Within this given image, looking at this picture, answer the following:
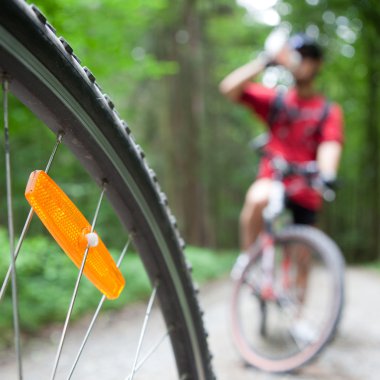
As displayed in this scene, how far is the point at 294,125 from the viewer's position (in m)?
2.94

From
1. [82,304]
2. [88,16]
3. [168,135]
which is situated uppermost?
[168,135]

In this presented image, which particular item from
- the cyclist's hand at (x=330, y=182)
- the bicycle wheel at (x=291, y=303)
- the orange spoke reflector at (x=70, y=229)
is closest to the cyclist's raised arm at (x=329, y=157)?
the cyclist's hand at (x=330, y=182)

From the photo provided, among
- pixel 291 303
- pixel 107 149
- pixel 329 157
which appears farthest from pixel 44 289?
pixel 107 149

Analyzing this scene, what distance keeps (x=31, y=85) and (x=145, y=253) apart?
0.40m

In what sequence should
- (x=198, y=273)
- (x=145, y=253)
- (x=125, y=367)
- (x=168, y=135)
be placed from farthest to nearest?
1. (x=168, y=135)
2. (x=198, y=273)
3. (x=125, y=367)
4. (x=145, y=253)

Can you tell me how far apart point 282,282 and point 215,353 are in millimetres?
563

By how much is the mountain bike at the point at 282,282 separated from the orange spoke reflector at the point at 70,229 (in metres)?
1.78

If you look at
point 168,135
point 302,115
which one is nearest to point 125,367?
point 302,115

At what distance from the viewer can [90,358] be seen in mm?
2914

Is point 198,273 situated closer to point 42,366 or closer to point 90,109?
point 42,366

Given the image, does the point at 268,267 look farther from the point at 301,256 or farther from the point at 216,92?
the point at 216,92

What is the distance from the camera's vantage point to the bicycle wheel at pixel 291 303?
2.35 m

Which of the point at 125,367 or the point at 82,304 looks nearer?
the point at 125,367

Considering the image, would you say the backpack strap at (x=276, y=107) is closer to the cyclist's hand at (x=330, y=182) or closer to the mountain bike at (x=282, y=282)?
the mountain bike at (x=282, y=282)
